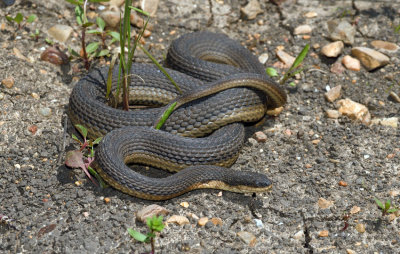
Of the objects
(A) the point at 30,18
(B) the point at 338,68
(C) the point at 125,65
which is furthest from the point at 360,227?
(A) the point at 30,18

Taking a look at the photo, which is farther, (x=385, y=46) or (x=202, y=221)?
(x=385, y=46)

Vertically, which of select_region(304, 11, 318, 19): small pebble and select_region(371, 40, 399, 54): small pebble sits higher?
select_region(304, 11, 318, 19): small pebble

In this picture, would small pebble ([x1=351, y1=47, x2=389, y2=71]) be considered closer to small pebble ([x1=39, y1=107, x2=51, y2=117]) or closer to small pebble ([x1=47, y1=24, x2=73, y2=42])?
small pebble ([x1=47, y1=24, x2=73, y2=42])

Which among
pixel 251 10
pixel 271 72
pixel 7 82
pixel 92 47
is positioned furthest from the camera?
pixel 251 10

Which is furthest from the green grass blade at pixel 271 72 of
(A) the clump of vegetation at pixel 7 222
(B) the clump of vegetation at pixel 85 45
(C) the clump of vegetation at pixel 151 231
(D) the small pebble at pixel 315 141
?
(A) the clump of vegetation at pixel 7 222

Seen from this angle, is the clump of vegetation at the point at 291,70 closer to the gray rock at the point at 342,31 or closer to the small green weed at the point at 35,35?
the gray rock at the point at 342,31

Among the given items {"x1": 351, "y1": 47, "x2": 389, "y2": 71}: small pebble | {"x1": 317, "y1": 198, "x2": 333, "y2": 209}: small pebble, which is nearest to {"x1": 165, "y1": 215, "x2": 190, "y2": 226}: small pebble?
{"x1": 317, "y1": 198, "x2": 333, "y2": 209}: small pebble

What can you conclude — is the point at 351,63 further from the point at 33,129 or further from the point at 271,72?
the point at 33,129

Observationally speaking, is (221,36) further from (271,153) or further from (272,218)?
(272,218)
